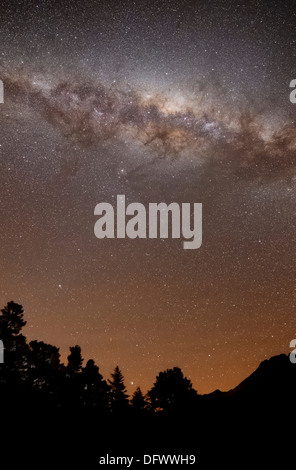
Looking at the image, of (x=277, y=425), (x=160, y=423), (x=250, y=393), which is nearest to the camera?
(x=277, y=425)

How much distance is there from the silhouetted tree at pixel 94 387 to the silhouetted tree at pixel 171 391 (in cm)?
697

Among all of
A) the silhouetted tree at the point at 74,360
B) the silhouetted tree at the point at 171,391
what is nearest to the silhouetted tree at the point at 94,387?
the silhouetted tree at the point at 74,360

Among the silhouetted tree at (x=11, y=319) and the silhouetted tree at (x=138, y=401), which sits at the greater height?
the silhouetted tree at (x=11, y=319)

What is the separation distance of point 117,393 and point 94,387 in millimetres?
14901

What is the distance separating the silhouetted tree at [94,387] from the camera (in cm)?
5162

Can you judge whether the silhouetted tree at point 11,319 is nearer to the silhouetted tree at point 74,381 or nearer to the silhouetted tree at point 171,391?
the silhouetted tree at point 74,381

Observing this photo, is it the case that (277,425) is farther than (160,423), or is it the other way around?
(160,423)

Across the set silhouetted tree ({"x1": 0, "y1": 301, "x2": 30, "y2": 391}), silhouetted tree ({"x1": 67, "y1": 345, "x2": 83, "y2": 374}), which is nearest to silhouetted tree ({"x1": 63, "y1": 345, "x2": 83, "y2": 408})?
silhouetted tree ({"x1": 67, "y1": 345, "x2": 83, "y2": 374})

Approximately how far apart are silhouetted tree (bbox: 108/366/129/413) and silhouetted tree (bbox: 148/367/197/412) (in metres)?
5.51

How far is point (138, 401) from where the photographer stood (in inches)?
2527

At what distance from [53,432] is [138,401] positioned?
3917cm
